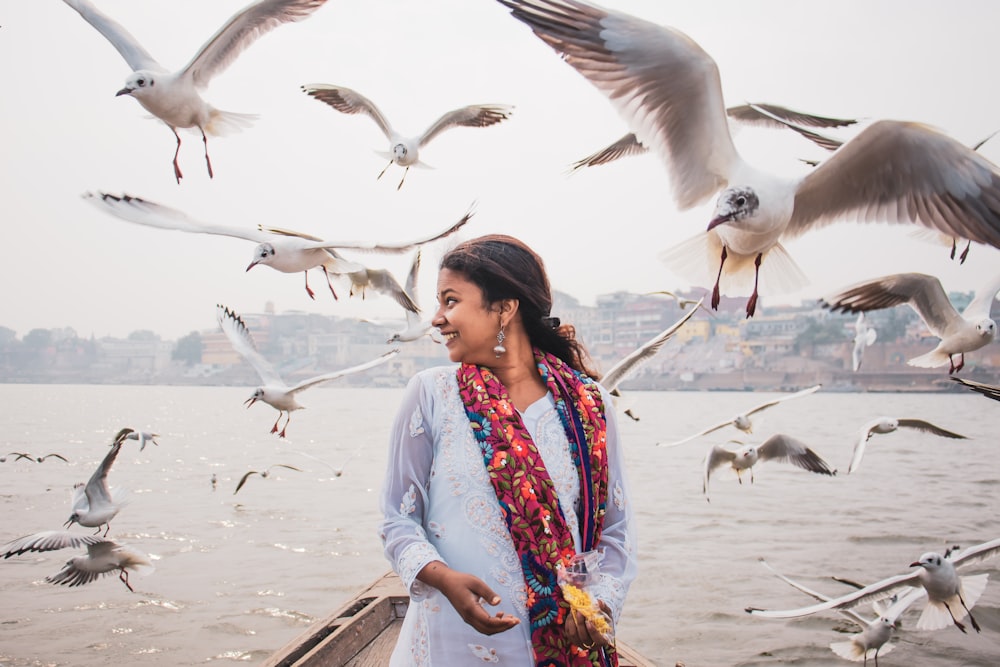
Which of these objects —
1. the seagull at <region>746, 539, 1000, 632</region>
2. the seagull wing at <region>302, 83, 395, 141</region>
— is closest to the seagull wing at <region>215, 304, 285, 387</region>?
the seagull wing at <region>302, 83, 395, 141</region>

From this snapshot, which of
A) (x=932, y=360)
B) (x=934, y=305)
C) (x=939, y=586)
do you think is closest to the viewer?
(x=934, y=305)

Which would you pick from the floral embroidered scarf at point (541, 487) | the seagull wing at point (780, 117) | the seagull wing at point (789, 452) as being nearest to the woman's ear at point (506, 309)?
the floral embroidered scarf at point (541, 487)

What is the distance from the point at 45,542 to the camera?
4.00 metres

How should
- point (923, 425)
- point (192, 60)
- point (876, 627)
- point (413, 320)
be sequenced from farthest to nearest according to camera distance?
point (413, 320) → point (876, 627) → point (923, 425) → point (192, 60)

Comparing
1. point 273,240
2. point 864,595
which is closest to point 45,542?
point 273,240

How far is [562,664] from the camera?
1.48 meters

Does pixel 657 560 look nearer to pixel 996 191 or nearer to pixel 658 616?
pixel 658 616

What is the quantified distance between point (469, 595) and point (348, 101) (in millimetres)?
4176

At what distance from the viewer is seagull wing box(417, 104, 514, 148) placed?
4.84 meters

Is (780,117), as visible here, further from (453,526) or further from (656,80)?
(453,526)

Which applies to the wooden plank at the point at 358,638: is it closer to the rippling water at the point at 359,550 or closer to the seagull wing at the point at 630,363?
the seagull wing at the point at 630,363

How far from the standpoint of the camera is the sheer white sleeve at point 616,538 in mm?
1550

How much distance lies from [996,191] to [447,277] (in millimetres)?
1460

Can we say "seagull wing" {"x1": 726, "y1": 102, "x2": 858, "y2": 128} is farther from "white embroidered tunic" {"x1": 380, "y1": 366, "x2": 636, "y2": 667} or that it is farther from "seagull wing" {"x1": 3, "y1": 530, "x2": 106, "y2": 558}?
"seagull wing" {"x1": 3, "y1": 530, "x2": 106, "y2": 558}
